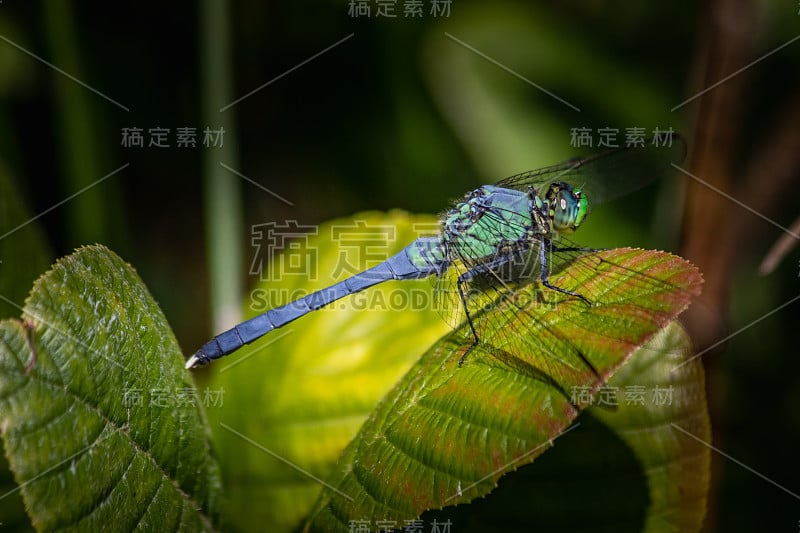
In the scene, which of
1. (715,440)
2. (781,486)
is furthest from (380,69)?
(781,486)

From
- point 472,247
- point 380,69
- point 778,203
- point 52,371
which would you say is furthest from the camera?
point 380,69

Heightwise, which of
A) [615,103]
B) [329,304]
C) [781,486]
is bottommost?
[781,486]

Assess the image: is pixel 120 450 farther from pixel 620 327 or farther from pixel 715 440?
pixel 715 440

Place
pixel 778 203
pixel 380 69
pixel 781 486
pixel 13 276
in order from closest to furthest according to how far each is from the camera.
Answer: pixel 13 276 < pixel 781 486 < pixel 778 203 < pixel 380 69

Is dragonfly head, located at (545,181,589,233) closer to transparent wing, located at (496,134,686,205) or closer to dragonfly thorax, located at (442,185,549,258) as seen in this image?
dragonfly thorax, located at (442,185,549,258)

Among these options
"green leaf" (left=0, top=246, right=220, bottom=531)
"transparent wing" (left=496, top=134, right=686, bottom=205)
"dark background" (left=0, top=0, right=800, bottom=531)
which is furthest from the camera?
"dark background" (left=0, top=0, right=800, bottom=531)

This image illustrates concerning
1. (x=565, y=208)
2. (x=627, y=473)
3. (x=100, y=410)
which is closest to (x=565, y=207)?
(x=565, y=208)

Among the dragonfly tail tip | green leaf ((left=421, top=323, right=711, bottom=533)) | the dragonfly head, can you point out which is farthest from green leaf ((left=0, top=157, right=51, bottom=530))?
the dragonfly head
